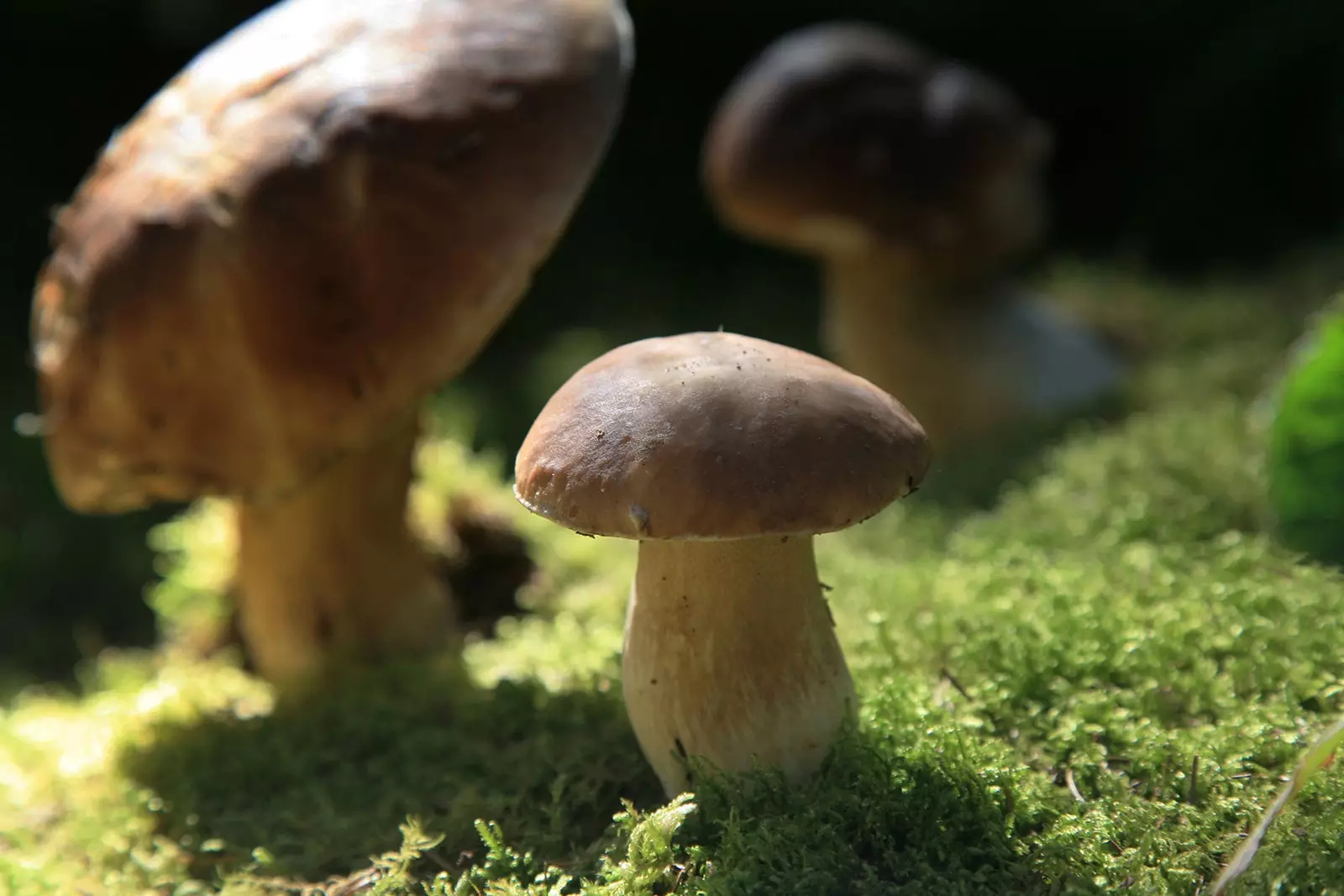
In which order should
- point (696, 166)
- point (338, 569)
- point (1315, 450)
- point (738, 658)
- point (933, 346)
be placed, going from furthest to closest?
point (696, 166) < point (933, 346) < point (338, 569) < point (1315, 450) < point (738, 658)

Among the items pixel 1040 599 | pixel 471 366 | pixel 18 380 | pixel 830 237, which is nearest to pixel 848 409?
pixel 1040 599

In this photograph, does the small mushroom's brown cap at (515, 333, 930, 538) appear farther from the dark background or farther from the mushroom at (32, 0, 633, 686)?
the dark background

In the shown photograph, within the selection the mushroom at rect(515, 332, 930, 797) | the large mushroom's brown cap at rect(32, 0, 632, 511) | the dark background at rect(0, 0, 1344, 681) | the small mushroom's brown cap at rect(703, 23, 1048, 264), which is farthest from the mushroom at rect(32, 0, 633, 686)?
the dark background at rect(0, 0, 1344, 681)

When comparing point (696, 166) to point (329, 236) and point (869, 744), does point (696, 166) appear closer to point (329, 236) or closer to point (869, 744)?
point (329, 236)

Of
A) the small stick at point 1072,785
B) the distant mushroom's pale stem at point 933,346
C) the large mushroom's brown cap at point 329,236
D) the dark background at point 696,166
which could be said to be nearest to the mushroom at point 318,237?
the large mushroom's brown cap at point 329,236

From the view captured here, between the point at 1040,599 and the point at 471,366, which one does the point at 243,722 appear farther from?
the point at 471,366

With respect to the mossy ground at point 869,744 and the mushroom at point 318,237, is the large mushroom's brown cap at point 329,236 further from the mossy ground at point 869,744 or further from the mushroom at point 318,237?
the mossy ground at point 869,744

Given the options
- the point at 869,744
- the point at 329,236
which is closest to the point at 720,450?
the point at 869,744
